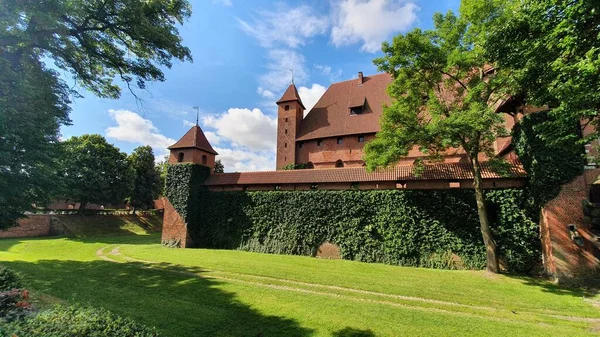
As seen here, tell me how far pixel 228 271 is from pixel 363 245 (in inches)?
320

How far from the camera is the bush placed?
3.98 metres

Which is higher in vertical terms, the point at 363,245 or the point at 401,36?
the point at 401,36

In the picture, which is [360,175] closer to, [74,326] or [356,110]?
[356,110]

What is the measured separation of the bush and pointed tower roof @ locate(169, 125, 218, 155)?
19442 millimetres

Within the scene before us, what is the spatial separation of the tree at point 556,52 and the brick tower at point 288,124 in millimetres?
19776

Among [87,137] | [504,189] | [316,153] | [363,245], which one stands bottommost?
[363,245]

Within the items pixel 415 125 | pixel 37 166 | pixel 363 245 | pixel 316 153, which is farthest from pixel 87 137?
pixel 415 125

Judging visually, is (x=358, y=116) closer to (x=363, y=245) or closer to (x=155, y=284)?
(x=363, y=245)

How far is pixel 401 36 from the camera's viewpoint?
14.2 metres

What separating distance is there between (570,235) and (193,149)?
2355 centimetres

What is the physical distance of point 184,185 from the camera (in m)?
22.2

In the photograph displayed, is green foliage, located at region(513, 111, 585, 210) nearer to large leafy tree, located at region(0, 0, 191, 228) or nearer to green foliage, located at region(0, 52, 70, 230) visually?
large leafy tree, located at region(0, 0, 191, 228)

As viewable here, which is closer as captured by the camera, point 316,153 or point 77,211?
point 316,153

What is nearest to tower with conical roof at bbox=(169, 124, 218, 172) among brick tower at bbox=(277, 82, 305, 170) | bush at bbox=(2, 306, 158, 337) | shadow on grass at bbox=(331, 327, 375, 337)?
brick tower at bbox=(277, 82, 305, 170)
